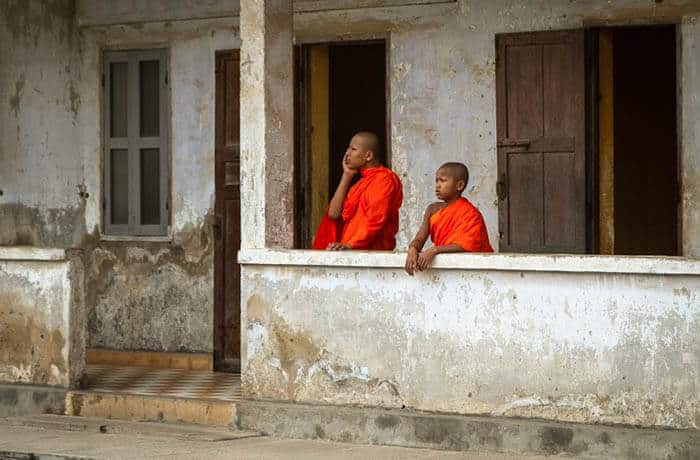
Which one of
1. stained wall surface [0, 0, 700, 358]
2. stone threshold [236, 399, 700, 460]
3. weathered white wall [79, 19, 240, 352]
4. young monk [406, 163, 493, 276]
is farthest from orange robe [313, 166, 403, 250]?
weathered white wall [79, 19, 240, 352]

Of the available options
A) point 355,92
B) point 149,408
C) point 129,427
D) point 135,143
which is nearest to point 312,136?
point 135,143

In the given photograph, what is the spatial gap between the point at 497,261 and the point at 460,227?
0.51m

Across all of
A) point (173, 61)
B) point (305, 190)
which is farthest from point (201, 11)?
point (305, 190)

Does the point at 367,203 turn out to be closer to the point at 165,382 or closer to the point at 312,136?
the point at 312,136

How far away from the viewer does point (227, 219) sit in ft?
44.3

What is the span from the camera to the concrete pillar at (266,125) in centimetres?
1116

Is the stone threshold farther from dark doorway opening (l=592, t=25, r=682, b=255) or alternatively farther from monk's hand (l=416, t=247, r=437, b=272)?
dark doorway opening (l=592, t=25, r=682, b=255)

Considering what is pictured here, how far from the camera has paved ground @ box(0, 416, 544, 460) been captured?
991 centimetres

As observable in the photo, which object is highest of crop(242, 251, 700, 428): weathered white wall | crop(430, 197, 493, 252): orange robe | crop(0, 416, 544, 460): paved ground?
crop(430, 197, 493, 252): orange robe

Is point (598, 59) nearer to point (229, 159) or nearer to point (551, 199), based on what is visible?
point (551, 199)

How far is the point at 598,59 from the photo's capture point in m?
12.0

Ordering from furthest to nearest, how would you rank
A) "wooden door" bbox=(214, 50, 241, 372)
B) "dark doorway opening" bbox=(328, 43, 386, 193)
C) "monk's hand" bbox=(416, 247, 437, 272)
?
"dark doorway opening" bbox=(328, 43, 386, 193) → "wooden door" bbox=(214, 50, 241, 372) → "monk's hand" bbox=(416, 247, 437, 272)

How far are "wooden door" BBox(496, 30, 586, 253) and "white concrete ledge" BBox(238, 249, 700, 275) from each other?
1.96 meters

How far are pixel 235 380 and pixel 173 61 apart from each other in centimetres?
278
